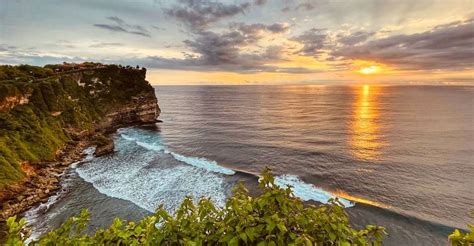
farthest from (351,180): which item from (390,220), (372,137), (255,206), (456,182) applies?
(255,206)

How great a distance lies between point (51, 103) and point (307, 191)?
197ft

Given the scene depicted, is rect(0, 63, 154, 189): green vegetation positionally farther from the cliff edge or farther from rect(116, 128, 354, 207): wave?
rect(116, 128, 354, 207): wave

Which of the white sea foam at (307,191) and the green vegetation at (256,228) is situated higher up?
the green vegetation at (256,228)

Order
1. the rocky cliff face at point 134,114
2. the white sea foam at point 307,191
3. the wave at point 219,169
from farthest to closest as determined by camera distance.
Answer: the rocky cliff face at point 134,114
the wave at point 219,169
the white sea foam at point 307,191

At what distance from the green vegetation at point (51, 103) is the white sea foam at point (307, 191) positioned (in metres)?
35.6

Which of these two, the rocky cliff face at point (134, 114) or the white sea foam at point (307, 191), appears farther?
the rocky cliff face at point (134, 114)

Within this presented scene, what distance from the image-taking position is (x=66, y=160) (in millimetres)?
48156

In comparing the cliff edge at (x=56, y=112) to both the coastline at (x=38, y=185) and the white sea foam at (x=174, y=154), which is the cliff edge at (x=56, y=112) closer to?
the coastline at (x=38, y=185)

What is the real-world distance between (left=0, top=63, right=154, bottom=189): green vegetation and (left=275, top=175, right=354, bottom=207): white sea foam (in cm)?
3562

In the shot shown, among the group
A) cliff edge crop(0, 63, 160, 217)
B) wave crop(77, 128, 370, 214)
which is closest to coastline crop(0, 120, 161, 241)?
cliff edge crop(0, 63, 160, 217)

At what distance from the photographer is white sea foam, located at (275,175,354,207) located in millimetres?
34041

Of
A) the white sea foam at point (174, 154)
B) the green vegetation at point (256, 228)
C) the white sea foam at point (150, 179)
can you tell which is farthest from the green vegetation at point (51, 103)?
the green vegetation at point (256, 228)

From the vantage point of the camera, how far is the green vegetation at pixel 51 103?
43250 millimetres

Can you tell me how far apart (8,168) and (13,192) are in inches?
173
